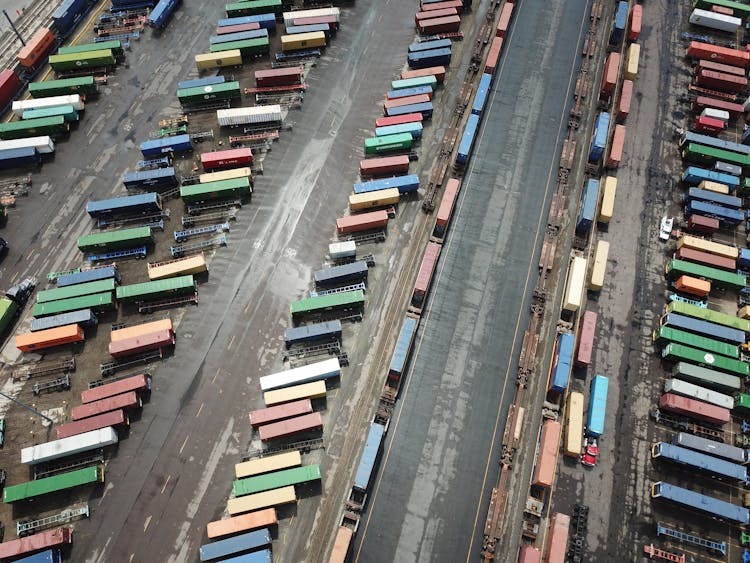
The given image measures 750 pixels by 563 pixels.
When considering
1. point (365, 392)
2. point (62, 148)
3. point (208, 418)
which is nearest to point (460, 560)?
point (365, 392)

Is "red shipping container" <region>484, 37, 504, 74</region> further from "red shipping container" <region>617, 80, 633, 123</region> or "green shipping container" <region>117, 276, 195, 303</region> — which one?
"green shipping container" <region>117, 276, 195, 303</region>

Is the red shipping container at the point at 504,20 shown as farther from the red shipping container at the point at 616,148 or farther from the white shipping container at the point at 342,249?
the white shipping container at the point at 342,249

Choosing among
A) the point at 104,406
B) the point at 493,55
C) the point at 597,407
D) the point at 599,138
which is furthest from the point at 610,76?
the point at 104,406

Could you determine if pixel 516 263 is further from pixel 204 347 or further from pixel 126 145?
pixel 126 145

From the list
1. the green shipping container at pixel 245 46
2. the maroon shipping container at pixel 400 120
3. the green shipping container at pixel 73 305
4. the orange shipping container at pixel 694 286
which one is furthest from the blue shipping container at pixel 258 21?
the orange shipping container at pixel 694 286

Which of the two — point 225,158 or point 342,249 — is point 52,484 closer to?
point 342,249

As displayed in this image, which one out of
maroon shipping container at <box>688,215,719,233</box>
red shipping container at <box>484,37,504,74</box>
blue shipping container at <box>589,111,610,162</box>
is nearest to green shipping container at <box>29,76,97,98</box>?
red shipping container at <box>484,37,504,74</box>

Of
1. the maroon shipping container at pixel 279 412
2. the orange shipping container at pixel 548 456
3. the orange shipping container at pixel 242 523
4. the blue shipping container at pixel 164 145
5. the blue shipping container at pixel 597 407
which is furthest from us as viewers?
the blue shipping container at pixel 164 145
